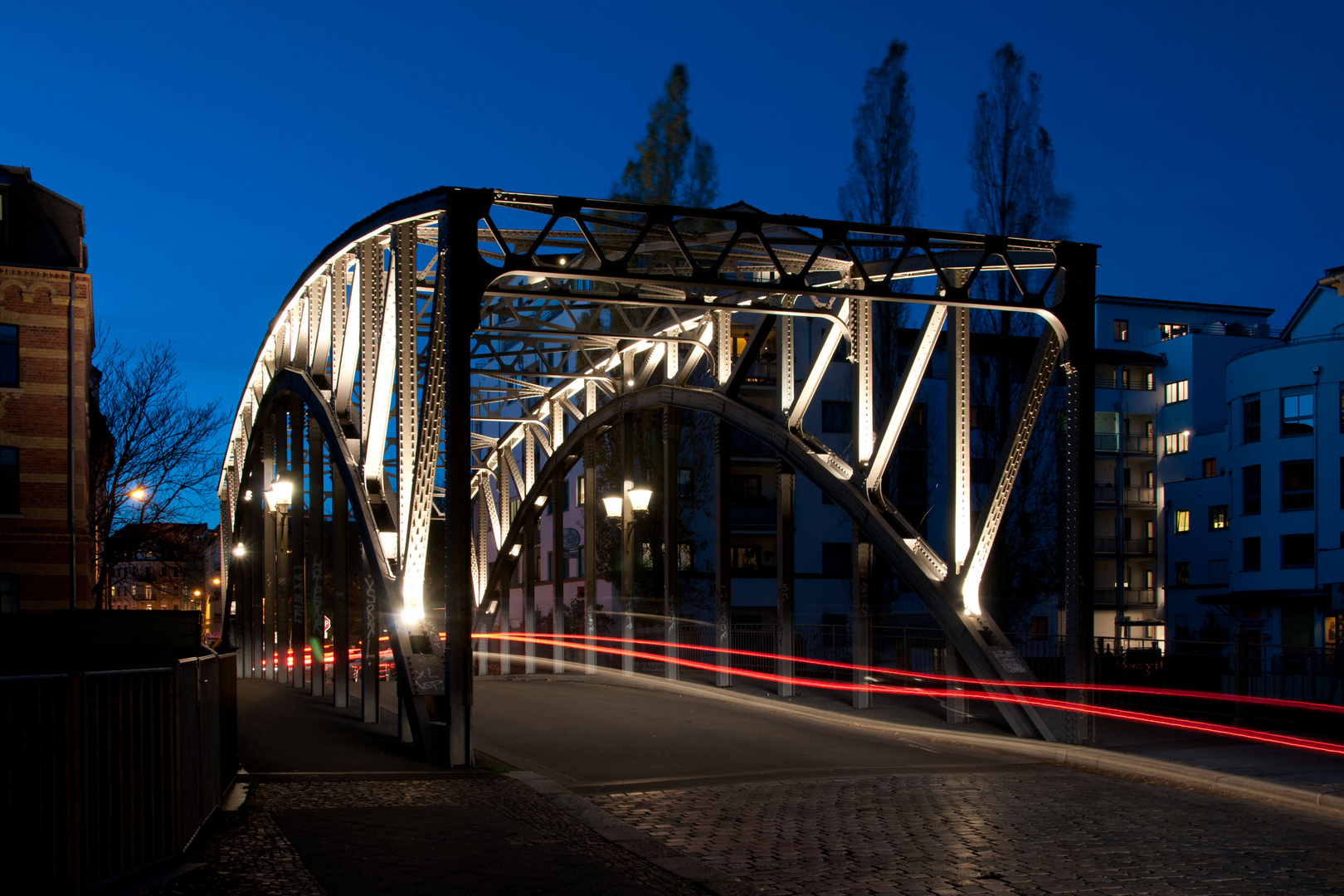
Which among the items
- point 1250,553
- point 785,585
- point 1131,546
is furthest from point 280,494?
point 1131,546

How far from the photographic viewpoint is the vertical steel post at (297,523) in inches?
874

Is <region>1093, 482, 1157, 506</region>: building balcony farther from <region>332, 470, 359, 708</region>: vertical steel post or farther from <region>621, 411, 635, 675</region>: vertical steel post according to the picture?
<region>332, 470, 359, 708</region>: vertical steel post

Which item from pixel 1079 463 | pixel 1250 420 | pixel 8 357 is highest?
pixel 8 357

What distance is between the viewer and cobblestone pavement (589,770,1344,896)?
7906mm

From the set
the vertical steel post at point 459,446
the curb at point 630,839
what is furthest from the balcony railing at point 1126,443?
the curb at point 630,839

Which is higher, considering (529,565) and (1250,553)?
(529,565)

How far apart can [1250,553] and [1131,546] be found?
12.5m

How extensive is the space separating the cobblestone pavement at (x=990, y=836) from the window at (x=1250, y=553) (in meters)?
40.0

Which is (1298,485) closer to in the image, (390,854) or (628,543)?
(628,543)

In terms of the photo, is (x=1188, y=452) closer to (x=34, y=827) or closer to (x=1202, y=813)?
(x=1202, y=813)

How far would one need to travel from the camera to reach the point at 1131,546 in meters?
61.4

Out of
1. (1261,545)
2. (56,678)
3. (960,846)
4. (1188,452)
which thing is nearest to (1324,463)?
(1261,545)

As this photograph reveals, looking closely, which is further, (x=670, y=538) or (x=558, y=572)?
(x=558, y=572)

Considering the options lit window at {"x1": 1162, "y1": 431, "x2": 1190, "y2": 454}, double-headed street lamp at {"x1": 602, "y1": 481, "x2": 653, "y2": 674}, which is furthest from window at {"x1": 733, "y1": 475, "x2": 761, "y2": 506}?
double-headed street lamp at {"x1": 602, "y1": 481, "x2": 653, "y2": 674}
